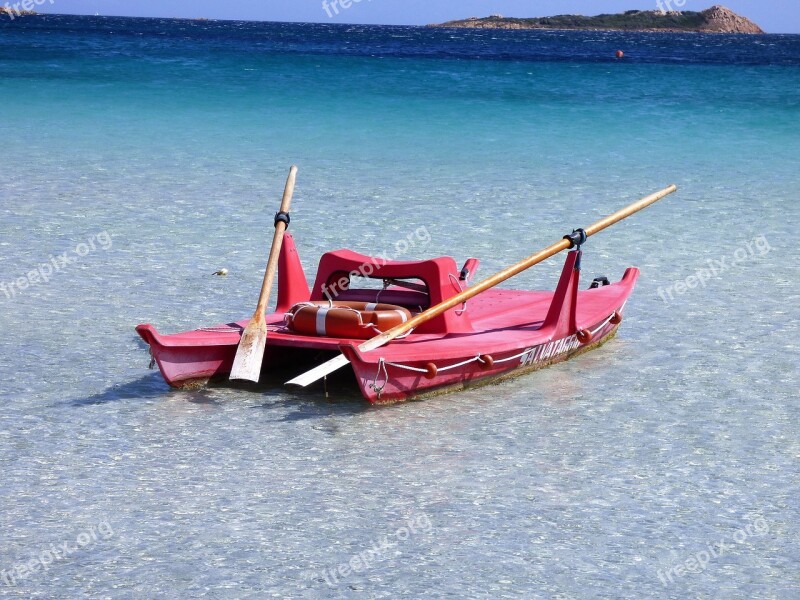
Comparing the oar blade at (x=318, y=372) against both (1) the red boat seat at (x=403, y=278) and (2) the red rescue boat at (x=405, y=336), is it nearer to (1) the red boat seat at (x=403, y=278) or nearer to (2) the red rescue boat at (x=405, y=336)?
(2) the red rescue boat at (x=405, y=336)

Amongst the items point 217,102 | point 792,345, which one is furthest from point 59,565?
point 217,102

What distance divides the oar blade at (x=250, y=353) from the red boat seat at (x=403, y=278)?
0.71m

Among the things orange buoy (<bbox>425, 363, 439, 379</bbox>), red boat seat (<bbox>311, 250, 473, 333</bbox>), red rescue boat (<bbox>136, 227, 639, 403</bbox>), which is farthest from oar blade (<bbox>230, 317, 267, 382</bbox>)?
orange buoy (<bbox>425, 363, 439, 379</bbox>)

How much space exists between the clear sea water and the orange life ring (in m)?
0.39

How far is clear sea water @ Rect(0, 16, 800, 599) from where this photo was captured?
188 inches

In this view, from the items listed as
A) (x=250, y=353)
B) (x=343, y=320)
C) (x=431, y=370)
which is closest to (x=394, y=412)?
(x=431, y=370)

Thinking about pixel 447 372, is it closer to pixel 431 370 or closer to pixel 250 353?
pixel 431 370

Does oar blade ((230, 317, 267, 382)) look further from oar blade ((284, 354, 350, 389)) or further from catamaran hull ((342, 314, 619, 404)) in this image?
catamaran hull ((342, 314, 619, 404))

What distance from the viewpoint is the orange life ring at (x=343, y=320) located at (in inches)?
253

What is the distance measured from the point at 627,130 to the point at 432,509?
18.0m

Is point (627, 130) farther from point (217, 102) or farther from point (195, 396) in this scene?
point (195, 396)

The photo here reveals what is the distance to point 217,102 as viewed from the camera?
25453 mm

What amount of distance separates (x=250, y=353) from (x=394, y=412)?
2.66 feet

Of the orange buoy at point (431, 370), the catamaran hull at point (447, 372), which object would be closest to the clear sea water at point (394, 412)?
the catamaran hull at point (447, 372)
